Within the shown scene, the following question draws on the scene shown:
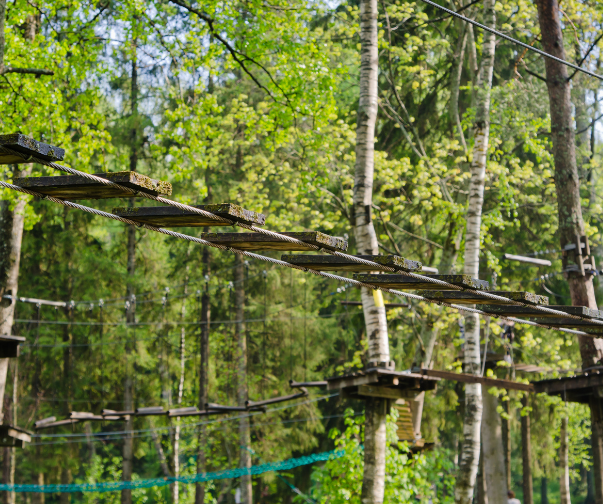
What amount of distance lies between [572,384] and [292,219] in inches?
254

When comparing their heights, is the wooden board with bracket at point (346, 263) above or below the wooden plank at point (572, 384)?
above

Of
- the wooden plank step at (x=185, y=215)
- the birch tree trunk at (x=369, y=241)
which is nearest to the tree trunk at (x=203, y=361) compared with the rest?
the birch tree trunk at (x=369, y=241)

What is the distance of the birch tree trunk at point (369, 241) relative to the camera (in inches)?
300

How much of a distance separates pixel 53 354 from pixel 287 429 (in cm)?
681

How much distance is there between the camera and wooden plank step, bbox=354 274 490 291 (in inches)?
176

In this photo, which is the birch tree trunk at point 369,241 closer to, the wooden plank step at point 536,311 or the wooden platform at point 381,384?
the wooden platform at point 381,384

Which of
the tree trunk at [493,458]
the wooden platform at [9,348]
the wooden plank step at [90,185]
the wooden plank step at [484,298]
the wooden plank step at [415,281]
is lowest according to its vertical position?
the tree trunk at [493,458]

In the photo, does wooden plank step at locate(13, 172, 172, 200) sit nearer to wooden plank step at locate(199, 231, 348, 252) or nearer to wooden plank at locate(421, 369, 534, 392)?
wooden plank step at locate(199, 231, 348, 252)

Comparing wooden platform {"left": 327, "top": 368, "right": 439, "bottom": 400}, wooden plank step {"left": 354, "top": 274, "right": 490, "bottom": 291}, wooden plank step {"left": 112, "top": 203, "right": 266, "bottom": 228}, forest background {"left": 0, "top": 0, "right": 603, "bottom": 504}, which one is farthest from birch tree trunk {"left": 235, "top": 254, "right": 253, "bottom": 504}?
wooden plank step {"left": 112, "top": 203, "right": 266, "bottom": 228}

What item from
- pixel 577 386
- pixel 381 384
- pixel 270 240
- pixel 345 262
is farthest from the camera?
pixel 381 384

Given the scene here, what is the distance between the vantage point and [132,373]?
18.0 meters

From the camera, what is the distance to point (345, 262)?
415 centimetres

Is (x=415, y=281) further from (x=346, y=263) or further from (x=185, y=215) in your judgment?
(x=185, y=215)

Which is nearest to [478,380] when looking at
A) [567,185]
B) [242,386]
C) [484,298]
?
[567,185]
